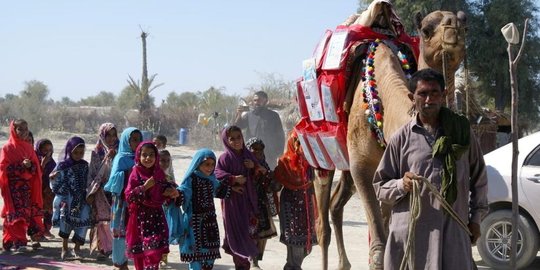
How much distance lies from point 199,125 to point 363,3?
13060 millimetres

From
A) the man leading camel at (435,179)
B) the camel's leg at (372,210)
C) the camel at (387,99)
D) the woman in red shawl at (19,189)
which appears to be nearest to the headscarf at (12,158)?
the woman in red shawl at (19,189)

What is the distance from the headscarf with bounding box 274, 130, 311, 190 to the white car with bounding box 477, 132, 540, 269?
2165mm

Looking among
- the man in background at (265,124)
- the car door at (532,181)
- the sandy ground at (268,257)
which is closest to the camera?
the car door at (532,181)

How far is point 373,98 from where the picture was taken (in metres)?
5.63

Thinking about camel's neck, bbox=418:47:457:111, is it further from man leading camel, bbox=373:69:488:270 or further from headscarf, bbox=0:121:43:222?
headscarf, bbox=0:121:43:222

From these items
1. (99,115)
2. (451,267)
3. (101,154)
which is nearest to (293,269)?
(101,154)

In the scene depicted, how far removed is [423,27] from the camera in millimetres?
5176

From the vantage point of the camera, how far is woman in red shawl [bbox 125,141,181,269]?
6930mm

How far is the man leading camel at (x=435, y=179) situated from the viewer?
3.99m

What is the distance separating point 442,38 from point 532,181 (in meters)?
3.73

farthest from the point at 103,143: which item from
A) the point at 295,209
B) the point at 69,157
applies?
the point at 295,209

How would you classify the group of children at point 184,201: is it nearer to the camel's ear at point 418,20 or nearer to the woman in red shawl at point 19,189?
the woman in red shawl at point 19,189

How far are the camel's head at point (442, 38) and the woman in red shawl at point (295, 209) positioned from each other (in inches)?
105

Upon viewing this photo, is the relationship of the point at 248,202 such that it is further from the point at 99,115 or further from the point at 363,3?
the point at 99,115
